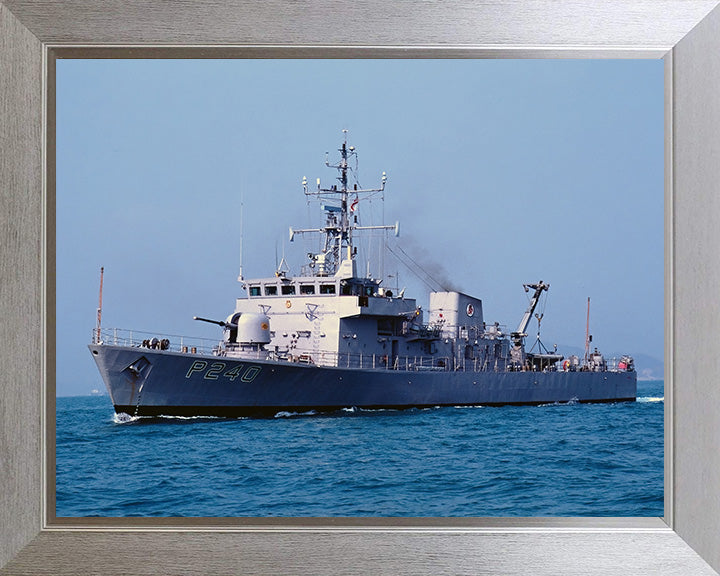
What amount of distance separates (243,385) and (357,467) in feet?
9.84

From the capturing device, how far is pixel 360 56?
10.1 feet

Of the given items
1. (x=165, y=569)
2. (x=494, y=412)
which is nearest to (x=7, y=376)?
(x=165, y=569)

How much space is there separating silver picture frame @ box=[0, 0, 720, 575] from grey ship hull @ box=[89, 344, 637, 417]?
7.43 metres

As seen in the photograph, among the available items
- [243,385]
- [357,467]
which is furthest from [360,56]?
[243,385]

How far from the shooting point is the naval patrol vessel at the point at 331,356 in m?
10.5

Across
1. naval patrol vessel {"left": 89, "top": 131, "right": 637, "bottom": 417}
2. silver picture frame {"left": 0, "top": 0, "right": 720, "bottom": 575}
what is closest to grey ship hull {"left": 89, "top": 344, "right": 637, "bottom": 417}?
naval patrol vessel {"left": 89, "top": 131, "right": 637, "bottom": 417}

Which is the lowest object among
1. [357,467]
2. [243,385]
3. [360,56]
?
[357,467]

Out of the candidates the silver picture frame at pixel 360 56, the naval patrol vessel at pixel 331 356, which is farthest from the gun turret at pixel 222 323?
the silver picture frame at pixel 360 56

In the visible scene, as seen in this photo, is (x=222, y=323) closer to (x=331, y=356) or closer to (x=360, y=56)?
(x=331, y=356)

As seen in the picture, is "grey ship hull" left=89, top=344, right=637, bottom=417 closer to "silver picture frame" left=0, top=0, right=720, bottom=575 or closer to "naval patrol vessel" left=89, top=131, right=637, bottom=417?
"naval patrol vessel" left=89, top=131, right=637, bottom=417

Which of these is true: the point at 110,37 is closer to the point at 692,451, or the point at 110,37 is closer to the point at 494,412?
the point at 692,451

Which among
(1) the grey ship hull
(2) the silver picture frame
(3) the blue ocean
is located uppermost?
(2) the silver picture frame

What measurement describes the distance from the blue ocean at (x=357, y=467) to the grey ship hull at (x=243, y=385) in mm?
175

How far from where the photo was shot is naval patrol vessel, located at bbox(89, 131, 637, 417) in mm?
10492
